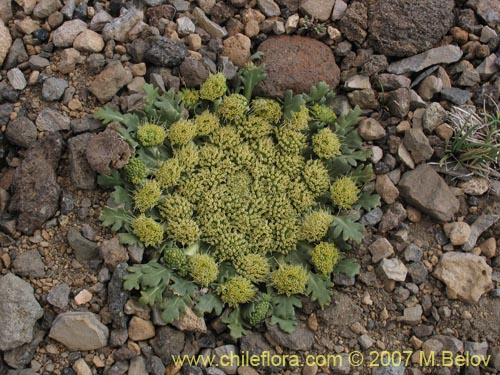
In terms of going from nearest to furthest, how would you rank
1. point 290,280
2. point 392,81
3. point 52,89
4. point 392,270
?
point 290,280 → point 392,270 → point 52,89 → point 392,81

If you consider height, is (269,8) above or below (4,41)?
above

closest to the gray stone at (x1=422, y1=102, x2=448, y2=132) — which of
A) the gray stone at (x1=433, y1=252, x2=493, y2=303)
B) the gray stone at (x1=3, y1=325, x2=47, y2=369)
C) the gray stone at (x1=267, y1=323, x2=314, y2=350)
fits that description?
the gray stone at (x1=433, y1=252, x2=493, y2=303)

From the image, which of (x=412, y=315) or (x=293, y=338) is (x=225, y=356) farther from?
(x=412, y=315)

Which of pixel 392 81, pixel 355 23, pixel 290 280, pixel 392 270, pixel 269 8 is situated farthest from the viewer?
pixel 269 8

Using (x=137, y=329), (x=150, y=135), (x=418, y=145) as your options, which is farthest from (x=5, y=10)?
(x=418, y=145)

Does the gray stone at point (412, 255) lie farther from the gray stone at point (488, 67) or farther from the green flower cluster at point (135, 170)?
the green flower cluster at point (135, 170)

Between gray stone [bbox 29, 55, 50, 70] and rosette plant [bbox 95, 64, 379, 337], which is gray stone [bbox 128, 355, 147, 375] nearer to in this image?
rosette plant [bbox 95, 64, 379, 337]
